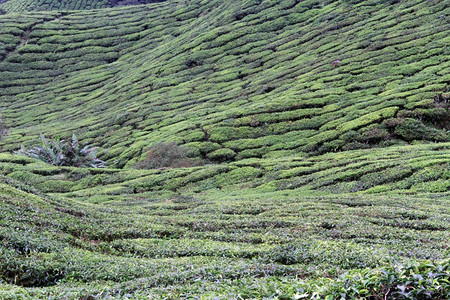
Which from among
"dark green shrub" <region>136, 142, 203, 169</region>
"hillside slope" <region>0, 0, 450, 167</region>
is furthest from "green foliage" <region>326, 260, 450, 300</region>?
"dark green shrub" <region>136, 142, 203, 169</region>

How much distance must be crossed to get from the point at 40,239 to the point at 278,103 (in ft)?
110

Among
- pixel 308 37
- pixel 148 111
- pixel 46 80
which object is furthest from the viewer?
pixel 46 80

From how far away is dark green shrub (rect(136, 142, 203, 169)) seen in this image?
3672 cm

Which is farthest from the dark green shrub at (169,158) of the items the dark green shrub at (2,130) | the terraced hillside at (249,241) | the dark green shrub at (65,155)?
the dark green shrub at (2,130)

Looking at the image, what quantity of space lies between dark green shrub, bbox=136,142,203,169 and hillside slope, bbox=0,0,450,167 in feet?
4.12

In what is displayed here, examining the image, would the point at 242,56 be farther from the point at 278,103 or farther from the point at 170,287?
the point at 170,287

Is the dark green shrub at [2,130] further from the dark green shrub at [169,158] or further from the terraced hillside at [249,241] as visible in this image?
the terraced hillside at [249,241]

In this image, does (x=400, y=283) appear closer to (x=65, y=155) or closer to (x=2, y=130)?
(x=65, y=155)

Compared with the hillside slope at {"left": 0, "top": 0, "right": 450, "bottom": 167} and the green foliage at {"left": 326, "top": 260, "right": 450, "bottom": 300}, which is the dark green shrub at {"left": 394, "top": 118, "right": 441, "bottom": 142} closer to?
the hillside slope at {"left": 0, "top": 0, "right": 450, "bottom": 167}

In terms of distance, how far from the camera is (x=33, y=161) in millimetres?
37281

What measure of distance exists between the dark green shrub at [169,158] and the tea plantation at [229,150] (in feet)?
0.73

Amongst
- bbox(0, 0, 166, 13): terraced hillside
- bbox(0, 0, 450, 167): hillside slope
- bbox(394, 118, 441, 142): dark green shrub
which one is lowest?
bbox(394, 118, 441, 142): dark green shrub

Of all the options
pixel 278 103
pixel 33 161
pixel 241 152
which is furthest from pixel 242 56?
pixel 33 161

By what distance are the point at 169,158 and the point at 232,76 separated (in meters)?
23.6
